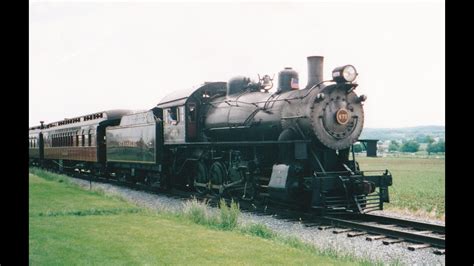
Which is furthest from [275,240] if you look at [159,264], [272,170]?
[272,170]

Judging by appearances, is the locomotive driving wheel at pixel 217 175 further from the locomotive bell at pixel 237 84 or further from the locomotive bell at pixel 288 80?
the locomotive bell at pixel 288 80

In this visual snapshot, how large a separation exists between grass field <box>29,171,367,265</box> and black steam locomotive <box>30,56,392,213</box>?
3.04 m

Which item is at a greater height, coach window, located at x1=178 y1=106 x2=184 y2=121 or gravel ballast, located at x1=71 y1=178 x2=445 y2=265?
coach window, located at x1=178 y1=106 x2=184 y2=121

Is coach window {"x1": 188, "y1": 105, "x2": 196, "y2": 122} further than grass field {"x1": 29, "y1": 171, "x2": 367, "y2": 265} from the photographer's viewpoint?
Yes

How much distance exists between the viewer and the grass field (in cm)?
736

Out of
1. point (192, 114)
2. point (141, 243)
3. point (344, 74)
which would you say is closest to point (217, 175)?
point (192, 114)

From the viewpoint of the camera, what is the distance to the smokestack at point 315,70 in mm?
12789

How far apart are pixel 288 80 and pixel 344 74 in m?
2.00

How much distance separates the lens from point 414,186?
20.6 meters

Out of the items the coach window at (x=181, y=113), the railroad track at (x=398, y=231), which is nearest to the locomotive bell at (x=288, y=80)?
the railroad track at (x=398, y=231)

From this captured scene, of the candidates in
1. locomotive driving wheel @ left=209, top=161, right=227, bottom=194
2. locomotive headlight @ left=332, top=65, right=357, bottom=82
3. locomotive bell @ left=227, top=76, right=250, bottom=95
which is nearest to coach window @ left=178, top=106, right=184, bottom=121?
locomotive bell @ left=227, top=76, right=250, bottom=95

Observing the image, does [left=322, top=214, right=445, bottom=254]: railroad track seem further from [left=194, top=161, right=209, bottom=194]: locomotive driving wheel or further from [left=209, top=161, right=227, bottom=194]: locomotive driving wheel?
[left=194, top=161, right=209, bottom=194]: locomotive driving wheel

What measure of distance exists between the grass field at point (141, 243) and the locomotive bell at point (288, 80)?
184 inches
